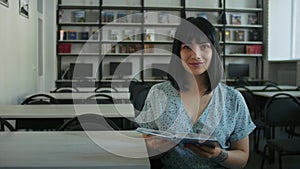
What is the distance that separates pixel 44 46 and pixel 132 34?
6.70ft

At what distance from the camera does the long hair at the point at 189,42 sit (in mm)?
1641

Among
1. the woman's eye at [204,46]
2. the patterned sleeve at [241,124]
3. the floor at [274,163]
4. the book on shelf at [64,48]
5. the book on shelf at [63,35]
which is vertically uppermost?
the book on shelf at [63,35]

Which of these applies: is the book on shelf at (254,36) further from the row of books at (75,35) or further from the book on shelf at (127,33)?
the row of books at (75,35)

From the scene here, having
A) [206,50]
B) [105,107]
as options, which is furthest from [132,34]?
[206,50]

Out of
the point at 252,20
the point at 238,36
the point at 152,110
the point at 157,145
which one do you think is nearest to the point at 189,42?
the point at 152,110

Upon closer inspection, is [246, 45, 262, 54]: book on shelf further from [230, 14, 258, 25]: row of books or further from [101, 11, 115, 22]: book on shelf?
[101, 11, 115, 22]: book on shelf

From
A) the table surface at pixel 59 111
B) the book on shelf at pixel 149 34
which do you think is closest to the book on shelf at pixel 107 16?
the book on shelf at pixel 149 34

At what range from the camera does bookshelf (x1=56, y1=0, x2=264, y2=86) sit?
816cm

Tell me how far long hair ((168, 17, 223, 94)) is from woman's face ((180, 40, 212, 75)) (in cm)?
2

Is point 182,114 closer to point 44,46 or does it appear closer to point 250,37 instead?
point 44,46

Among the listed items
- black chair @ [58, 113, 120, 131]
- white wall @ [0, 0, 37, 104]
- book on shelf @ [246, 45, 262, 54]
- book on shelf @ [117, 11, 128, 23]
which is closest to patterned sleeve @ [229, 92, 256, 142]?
black chair @ [58, 113, 120, 131]

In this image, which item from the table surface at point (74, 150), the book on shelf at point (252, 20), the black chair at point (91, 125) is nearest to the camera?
the table surface at point (74, 150)

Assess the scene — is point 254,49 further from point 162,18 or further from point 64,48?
point 64,48

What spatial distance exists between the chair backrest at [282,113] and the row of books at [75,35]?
18.0ft
